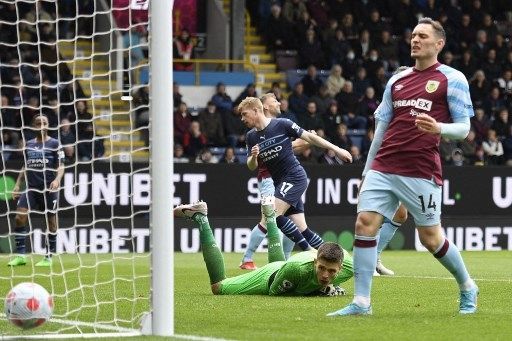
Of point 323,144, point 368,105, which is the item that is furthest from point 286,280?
point 368,105

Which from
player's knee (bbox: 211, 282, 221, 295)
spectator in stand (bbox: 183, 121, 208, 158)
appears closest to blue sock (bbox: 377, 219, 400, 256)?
player's knee (bbox: 211, 282, 221, 295)

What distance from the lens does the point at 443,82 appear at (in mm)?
8453

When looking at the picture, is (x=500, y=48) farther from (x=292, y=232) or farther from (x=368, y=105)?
(x=292, y=232)

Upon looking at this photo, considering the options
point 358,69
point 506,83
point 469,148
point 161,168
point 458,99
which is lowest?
point 469,148

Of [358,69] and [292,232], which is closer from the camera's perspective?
[292,232]

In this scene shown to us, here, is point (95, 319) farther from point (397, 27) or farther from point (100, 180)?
point (397, 27)

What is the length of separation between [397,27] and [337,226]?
8715 mm

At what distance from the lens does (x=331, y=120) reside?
23.6 m

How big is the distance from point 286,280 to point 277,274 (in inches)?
4.6

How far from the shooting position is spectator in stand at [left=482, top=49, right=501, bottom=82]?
27109 mm

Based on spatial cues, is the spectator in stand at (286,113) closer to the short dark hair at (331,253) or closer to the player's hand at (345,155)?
the player's hand at (345,155)

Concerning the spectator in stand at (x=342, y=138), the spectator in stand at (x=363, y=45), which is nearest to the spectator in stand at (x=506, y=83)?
the spectator in stand at (x=363, y=45)

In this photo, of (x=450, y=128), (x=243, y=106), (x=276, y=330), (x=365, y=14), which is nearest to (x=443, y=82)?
(x=450, y=128)

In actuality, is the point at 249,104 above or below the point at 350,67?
below
